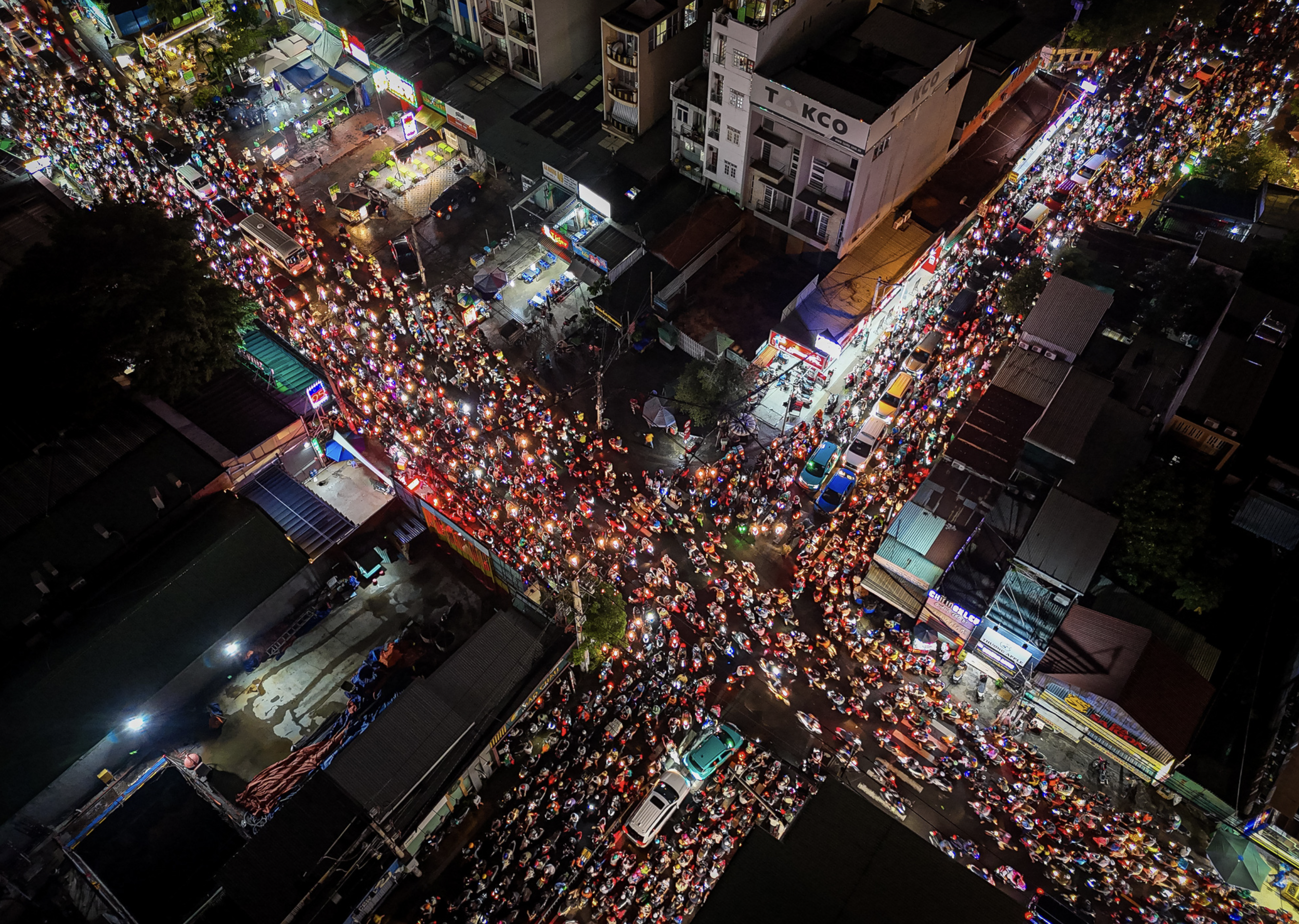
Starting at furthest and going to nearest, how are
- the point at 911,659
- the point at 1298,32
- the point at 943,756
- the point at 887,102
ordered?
the point at 1298,32, the point at 887,102, the point at 911,659, the point at 943,756

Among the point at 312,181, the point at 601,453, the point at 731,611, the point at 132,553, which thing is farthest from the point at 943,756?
the point at 312,181

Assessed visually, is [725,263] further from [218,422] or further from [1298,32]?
[1298,32]

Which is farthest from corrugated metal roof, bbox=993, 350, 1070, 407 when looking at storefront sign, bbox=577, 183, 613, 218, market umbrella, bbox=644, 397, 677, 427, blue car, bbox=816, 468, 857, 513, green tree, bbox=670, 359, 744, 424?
storefront sign, bbox=577, 183, 613, 218

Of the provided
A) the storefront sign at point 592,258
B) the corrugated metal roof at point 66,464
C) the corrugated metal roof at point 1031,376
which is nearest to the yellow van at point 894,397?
the corrugated metal roof at point 1031,376

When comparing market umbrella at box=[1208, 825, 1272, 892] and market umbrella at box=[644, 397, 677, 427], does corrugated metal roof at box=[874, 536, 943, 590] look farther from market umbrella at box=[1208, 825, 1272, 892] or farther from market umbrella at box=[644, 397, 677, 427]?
market umbrella at box=[1208, 825, 1272, 892]

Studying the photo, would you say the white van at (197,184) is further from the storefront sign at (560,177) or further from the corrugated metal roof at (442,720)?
the corrugated metal roof at (442,720)

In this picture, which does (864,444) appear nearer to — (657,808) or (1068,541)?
(1068,541)
